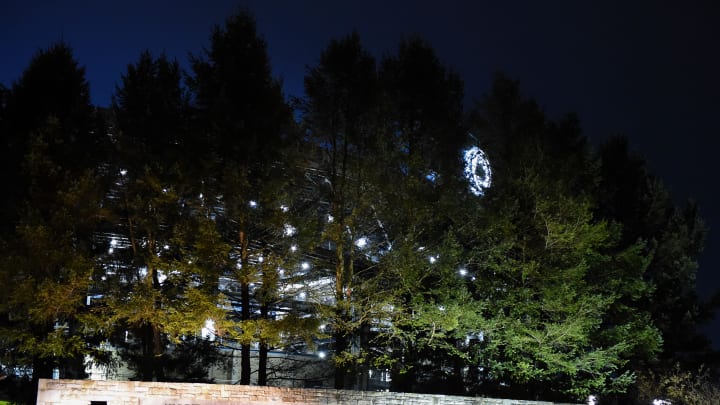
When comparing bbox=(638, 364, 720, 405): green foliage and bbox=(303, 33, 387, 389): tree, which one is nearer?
bbox=(303, 33, 387, 389): tree

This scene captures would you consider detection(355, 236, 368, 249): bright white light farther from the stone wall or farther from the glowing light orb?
the stone wall

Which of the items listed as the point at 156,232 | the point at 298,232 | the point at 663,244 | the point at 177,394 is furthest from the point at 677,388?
the point at 156,232

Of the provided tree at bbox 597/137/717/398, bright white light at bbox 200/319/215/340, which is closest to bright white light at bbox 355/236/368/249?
bright white light at bbox 200/319/215/340

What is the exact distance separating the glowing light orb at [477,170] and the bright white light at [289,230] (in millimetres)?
6071

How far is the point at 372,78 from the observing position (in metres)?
20.4

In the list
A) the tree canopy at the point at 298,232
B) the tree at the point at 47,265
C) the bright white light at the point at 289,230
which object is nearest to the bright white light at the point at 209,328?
the tree canopy at the point at 298,232

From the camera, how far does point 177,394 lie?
13477 mm

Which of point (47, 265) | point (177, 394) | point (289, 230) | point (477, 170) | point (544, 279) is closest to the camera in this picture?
point (177, 394)

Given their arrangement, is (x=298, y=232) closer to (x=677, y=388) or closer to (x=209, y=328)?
(x=209, y=328)

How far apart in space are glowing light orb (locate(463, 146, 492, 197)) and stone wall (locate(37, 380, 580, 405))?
26.3ft

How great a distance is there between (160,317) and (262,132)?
5534 millimetres

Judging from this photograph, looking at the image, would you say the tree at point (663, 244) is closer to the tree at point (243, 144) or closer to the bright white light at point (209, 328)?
the tree at point (243, 144)

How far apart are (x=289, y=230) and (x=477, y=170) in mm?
7338

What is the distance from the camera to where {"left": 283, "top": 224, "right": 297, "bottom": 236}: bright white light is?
56.3 ft
